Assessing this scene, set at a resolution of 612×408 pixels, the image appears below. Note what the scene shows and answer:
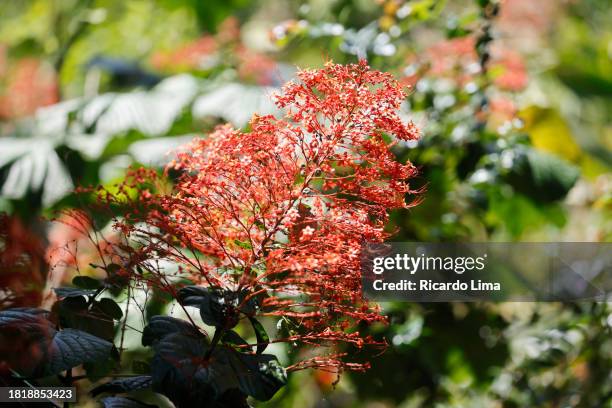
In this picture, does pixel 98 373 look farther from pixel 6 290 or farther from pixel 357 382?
pixel 357 382

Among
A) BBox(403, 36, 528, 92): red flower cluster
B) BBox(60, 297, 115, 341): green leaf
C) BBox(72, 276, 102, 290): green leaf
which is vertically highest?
BBox(403, 36, 528, 92): red flower cluster

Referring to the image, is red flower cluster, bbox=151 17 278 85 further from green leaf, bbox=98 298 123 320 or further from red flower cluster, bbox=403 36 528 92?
green leaf, bbox=98 298 123 320

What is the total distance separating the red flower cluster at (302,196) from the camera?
49 centimetres

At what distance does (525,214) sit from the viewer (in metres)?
1.31

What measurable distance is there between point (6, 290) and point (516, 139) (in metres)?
0.78

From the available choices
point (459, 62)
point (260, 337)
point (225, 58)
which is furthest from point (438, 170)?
point (225, 58)

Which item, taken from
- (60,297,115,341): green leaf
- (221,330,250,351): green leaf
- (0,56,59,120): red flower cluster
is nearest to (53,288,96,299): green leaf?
(60,297,115,341): green leaf

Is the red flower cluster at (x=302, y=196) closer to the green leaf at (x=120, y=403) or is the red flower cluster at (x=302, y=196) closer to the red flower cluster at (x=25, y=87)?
the green leaf at (x=120, y=403)

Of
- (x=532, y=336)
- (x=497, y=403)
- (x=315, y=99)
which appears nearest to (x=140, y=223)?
(x=315, y=99)

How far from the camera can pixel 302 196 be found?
0.50 metres

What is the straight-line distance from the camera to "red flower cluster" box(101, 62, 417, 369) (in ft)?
1.62

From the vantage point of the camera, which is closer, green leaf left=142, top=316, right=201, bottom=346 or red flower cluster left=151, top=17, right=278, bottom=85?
green leaf left=142, top=316, right=201, bottom=346

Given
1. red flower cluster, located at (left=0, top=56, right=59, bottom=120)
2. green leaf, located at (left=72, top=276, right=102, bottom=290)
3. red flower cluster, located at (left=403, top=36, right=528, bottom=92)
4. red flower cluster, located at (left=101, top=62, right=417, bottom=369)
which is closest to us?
red flower cluster, located at (left=101, top=62, right=417, bottom=369)

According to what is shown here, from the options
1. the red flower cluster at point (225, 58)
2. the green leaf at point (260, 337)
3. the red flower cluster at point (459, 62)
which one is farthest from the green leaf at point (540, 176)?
the green leaf at point (260, 337)
